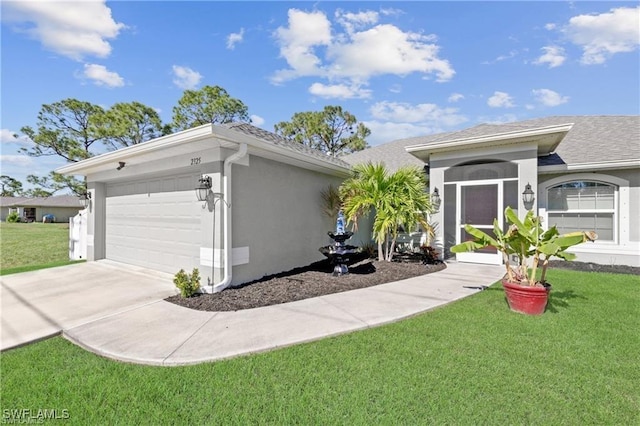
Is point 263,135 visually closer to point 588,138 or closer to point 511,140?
point 511,140

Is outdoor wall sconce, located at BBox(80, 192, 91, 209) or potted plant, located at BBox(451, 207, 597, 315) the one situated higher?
outdoor wall sconce, located at BBox(80, 192, 91, 209)

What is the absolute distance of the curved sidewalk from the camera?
11.2 ft

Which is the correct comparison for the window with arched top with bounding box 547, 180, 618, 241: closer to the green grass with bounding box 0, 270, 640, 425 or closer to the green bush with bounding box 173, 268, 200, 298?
the green grass with bounding box 0, 270, 640, 425

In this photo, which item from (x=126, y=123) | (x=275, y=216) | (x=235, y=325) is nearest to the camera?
(x=235, y=325)

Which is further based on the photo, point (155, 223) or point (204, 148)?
point (155, 223)

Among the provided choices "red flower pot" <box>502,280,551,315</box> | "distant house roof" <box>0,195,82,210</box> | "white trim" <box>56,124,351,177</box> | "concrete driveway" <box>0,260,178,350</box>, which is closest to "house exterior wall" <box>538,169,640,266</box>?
"red flower pot" <box>502,280,551,315</box>

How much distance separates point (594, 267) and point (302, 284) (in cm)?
841

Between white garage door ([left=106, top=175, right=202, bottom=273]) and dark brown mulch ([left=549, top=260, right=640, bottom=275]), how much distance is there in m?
10.1

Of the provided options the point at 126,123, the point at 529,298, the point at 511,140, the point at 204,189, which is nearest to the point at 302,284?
the point at 204,189

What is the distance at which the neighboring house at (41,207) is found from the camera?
4334cm

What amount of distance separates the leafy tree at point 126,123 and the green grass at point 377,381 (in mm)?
23564

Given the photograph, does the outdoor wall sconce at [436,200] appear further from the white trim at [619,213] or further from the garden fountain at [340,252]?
the white trim at [619,213]

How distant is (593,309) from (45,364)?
777cm

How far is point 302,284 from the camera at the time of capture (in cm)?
638
